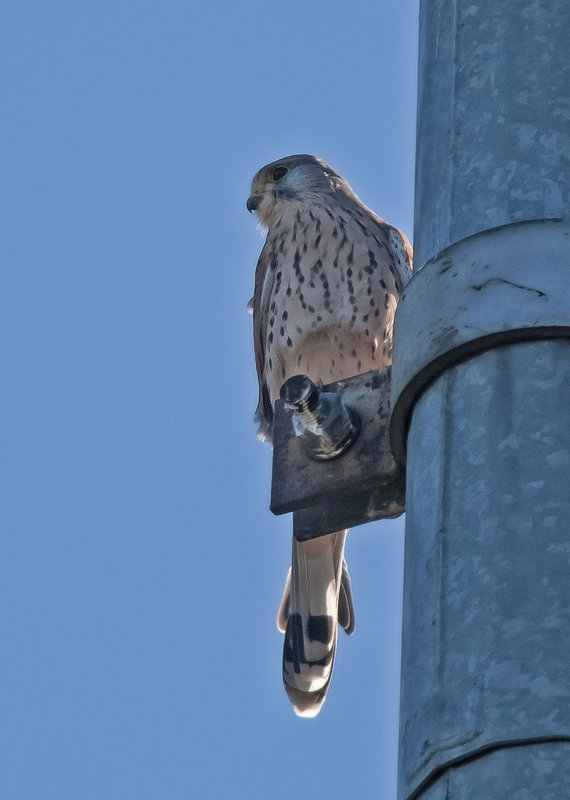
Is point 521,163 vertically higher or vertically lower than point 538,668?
higher

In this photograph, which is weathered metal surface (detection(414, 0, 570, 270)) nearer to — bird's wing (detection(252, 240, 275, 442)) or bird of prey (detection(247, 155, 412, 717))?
bird of prey (detection(247, 155, 412, 717))

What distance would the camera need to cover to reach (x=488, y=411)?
1.72 m

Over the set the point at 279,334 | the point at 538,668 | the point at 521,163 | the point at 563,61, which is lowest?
the point at 538,668

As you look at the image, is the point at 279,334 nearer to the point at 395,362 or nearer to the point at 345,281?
the point at 345,281

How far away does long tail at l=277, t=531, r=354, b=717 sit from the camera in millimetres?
4859

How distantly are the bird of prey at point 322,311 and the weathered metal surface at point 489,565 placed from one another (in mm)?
3547

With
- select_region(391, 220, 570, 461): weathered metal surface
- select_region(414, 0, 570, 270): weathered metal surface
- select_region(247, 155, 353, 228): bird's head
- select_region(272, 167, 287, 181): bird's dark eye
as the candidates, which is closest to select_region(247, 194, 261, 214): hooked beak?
select_region(247, 155, 353, 228): bird's head

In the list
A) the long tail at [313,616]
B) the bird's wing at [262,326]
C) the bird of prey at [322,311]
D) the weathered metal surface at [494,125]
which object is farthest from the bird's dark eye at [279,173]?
the weathered metal surface at [494,125]

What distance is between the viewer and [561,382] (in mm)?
1721

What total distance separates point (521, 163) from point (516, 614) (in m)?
0.60

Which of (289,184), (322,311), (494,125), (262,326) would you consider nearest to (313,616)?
(322,311)

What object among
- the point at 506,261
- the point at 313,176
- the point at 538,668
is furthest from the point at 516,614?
the point at 313,176

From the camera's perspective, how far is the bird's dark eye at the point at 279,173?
743 cm

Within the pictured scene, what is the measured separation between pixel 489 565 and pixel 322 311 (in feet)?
15.2
